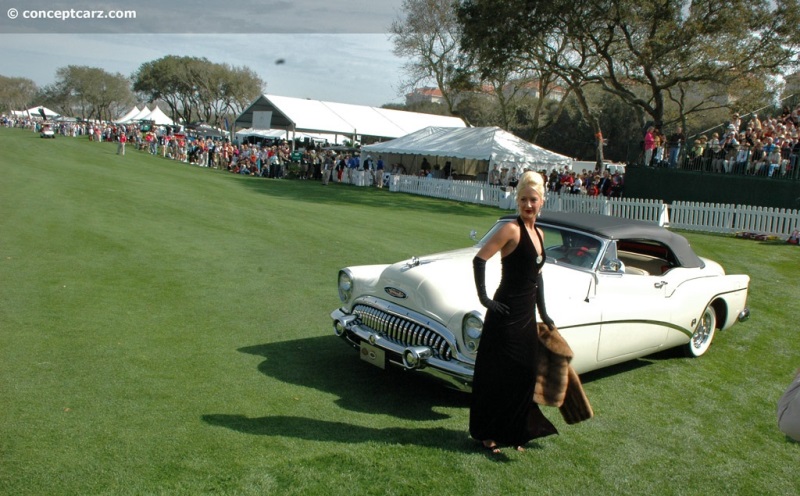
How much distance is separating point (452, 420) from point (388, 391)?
0.74 meters

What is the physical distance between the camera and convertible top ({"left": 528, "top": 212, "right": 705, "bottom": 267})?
20.7ft

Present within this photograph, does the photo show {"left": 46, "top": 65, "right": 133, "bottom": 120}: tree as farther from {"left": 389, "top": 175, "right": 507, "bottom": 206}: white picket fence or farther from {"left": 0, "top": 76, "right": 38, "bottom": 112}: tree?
{"left": 389, "top": 175, "right": 507, "bottom": 206}: white picket fence

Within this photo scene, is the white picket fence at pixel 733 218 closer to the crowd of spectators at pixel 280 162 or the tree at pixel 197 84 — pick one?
the crowd of spectators at pixel 280 162

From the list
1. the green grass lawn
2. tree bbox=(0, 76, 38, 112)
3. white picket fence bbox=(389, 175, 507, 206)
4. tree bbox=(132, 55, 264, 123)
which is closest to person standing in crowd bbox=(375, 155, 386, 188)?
white picket fence bbox=(389, 175, 507, 206)

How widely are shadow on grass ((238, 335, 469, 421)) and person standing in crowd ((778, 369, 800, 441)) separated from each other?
2909 mm

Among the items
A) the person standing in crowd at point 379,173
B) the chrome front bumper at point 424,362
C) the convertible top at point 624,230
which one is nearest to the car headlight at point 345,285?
the chrome front bumper at point 424,362

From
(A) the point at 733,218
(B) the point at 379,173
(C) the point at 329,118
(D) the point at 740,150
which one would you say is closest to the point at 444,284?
(A) the point at 733,218

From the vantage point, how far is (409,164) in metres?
36.2

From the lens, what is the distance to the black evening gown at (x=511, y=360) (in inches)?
166

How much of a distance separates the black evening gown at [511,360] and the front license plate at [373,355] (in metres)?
1.13

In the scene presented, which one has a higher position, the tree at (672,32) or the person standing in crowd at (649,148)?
the tree at (672,32)

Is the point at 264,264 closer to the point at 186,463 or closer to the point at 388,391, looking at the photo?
the point at 388,391

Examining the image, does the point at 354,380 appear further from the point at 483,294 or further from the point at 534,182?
the point at 534,182

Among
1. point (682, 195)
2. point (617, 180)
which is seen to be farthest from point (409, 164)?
point (682, 195)
